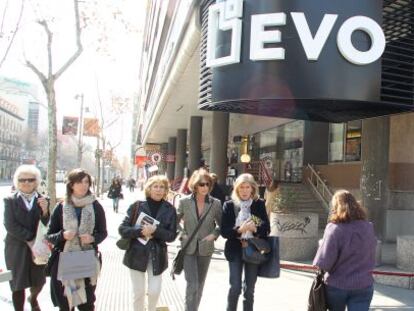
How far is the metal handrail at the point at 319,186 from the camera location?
18.9m

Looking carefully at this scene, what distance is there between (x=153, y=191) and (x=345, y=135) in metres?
16.0

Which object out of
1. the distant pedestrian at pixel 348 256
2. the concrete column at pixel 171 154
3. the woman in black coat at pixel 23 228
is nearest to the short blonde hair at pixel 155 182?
the woman in black coat at pixel 23 228

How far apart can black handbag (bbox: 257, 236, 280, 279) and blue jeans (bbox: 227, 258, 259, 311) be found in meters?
0.08

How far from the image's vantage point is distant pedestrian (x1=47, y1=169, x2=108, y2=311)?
5273 millimetres

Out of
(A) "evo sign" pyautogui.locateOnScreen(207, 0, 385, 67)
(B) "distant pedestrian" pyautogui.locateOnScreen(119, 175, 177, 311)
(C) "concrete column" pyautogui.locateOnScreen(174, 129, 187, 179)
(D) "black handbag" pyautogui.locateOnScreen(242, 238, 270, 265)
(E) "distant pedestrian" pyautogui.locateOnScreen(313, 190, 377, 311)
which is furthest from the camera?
(C) "concrete column" pyautogui.locateOnScreen(174, 129, 187, 179)

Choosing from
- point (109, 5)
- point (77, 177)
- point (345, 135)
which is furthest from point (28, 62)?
point (345, 135)

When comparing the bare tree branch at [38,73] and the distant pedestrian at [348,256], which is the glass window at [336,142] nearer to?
the bare tree branch at [38,73]

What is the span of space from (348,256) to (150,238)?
2.02 metres

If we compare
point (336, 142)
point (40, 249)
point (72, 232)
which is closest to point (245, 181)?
point (72, 232)

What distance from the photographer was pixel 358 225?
4.59 m

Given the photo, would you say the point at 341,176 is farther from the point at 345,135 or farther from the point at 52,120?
the point at 52,120

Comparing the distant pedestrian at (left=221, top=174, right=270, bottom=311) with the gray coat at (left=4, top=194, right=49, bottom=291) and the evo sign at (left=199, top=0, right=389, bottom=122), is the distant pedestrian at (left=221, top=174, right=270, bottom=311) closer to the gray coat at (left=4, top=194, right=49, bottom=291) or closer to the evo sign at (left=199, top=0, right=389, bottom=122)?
the gray coat at (left=4, top=194, right=49, bottom=291)

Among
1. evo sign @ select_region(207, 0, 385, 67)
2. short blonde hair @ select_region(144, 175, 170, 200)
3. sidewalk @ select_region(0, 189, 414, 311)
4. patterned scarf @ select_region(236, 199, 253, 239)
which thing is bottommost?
sidewalk @ select_region(0, 189, 414, 311)

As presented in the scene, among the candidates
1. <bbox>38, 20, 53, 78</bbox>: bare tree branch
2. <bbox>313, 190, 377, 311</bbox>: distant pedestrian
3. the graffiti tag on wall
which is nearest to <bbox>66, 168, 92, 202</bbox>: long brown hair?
<bbox>313, 190, 377, 311</bbox>: distant pedestrian
